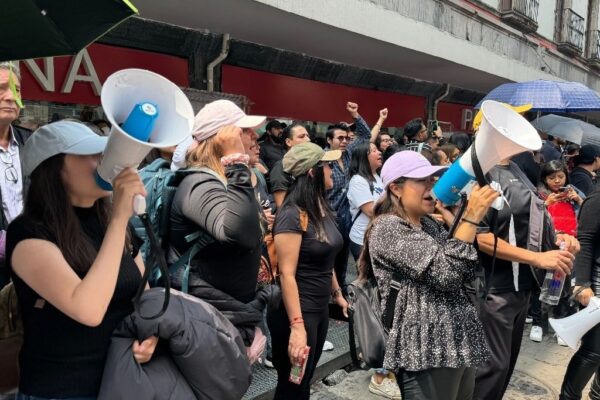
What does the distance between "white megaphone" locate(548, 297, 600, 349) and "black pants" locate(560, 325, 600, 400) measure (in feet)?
0.20

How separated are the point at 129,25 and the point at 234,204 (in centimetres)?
431

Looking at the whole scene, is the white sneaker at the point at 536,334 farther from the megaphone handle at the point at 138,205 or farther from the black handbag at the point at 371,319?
the megaphone handle at the point at 138,205

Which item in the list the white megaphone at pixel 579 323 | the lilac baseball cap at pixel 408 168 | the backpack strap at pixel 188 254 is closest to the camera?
the backpack strap at pixel 188 254

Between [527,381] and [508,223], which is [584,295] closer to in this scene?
[508,223]

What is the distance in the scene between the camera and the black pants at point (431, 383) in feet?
7.01

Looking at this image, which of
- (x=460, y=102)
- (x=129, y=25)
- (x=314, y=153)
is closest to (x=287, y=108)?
(x=129, y=25)

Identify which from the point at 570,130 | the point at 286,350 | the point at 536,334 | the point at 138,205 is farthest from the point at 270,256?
the point at 570,130

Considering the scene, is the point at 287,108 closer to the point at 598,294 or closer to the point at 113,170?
the point at 598,294

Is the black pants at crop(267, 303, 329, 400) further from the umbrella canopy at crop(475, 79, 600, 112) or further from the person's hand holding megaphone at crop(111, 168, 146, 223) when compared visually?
the umbrella canopy at crop(475, 79, 600, 112)

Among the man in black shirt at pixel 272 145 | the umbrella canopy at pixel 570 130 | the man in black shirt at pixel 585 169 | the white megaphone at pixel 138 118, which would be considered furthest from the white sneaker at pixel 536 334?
the white megaphone at pixel 138 118

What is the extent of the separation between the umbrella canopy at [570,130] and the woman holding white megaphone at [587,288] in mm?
5041

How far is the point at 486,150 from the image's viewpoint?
2.01 meters

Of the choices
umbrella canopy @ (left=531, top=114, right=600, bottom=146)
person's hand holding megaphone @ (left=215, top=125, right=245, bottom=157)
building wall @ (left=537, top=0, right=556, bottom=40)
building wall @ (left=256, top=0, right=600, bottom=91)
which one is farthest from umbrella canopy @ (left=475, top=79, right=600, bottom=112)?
building wall @ (left=537, top=0, right=556, bottom=40)

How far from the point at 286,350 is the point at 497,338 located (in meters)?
1.22
